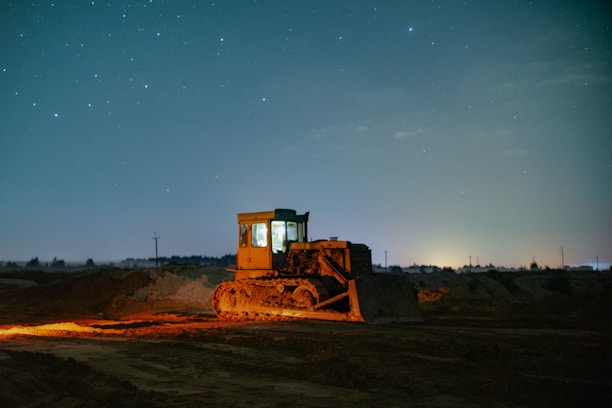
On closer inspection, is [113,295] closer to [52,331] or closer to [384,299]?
[52,331]

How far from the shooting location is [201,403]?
8055mm

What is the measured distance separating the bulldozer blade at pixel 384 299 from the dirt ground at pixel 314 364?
64 cm

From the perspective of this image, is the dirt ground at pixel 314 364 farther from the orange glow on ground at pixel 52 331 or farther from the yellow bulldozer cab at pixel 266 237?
the yellow bulldozer cab at pixel 266 237

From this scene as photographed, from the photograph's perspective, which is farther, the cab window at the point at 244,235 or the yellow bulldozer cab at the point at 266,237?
the cab window at the point at 244,235

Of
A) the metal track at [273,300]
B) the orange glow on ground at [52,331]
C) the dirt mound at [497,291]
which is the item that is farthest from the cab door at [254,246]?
the dirt mound at [497,291]

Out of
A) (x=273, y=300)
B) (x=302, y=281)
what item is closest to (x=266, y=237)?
(x=273, y=300)

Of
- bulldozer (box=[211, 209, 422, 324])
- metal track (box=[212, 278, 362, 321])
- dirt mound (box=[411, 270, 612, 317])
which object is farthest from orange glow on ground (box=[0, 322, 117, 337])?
dirt mound (box=[411, 270, 612, 317])

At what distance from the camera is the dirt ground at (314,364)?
8.42m

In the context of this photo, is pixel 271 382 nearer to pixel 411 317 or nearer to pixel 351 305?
pixel 351 305

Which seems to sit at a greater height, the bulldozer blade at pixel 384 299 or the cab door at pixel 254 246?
the cab door at pixel 254 246

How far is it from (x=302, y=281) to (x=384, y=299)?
2.72 meters

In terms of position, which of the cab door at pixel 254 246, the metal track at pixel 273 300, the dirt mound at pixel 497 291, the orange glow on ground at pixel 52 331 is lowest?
the dirt mound at pixel 497 291

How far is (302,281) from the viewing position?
19.2 metres

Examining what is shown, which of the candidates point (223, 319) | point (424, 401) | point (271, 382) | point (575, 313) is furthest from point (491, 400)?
point (575, 313)
